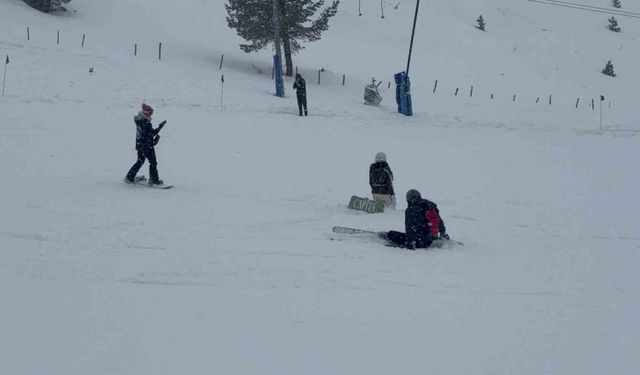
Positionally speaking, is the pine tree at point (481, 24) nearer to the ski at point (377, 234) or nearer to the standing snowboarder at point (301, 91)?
the standing snowboarder at point (301, 91)

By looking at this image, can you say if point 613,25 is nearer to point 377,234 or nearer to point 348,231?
point 377,234

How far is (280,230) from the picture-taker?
10.3 meters

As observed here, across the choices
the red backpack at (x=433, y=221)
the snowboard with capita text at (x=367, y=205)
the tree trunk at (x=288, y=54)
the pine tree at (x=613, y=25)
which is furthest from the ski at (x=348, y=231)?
the pine tree at (x=613, y=25)

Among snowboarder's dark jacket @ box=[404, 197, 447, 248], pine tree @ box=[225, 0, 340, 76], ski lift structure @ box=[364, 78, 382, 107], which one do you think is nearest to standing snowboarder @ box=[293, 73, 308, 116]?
ski lift structure @ box=[364, 78, 382, 107]

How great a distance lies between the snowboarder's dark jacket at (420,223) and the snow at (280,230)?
0.54 metres

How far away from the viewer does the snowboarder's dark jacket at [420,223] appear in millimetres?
9828

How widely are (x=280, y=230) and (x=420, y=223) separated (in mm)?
2245

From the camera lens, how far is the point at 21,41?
28.0 m

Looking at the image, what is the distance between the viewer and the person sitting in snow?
984 centimetres

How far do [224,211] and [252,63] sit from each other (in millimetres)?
25774

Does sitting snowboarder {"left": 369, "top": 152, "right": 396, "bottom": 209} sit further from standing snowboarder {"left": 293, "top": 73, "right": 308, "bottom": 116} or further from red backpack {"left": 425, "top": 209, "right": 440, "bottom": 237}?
standing snowboarder {"left": 293, "top": 73, "right": 308, "bottom": 116}

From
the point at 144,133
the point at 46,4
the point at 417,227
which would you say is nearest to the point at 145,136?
the point at 144,133

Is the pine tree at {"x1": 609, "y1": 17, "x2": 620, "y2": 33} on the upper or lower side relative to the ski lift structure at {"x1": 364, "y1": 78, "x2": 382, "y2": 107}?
upper

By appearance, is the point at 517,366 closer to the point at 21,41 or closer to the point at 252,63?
the point at 21,41
